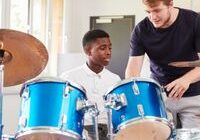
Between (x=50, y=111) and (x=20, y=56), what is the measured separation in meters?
0.39

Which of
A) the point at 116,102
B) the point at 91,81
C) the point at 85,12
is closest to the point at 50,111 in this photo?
the point at 116,102

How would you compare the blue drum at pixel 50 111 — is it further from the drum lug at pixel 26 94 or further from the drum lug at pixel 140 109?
the drum lug at pixel 140 109

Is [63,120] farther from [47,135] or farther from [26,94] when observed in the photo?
[26,94]

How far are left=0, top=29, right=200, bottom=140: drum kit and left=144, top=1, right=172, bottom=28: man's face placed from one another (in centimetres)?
46

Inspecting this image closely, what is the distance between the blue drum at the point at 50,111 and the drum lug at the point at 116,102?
12 cm

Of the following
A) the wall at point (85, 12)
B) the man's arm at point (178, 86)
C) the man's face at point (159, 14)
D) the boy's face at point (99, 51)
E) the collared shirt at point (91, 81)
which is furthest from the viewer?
the wall at point (85, 12)

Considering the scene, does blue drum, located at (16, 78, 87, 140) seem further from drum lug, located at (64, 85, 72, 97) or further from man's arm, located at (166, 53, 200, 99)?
man's arm, located at (166, 53, 200, 99)

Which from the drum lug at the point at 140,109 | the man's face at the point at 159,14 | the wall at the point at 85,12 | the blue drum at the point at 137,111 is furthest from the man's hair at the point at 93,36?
the wall at the point at 85,12

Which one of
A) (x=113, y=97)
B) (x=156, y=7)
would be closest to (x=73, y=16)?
(x=156, y=7)

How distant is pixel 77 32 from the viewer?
5.53 metres

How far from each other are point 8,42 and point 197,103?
1139 millimetres

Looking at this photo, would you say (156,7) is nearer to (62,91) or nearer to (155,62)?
(155,62)

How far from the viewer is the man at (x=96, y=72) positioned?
232cm

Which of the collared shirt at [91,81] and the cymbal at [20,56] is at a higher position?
the cymbal at [20,56]
